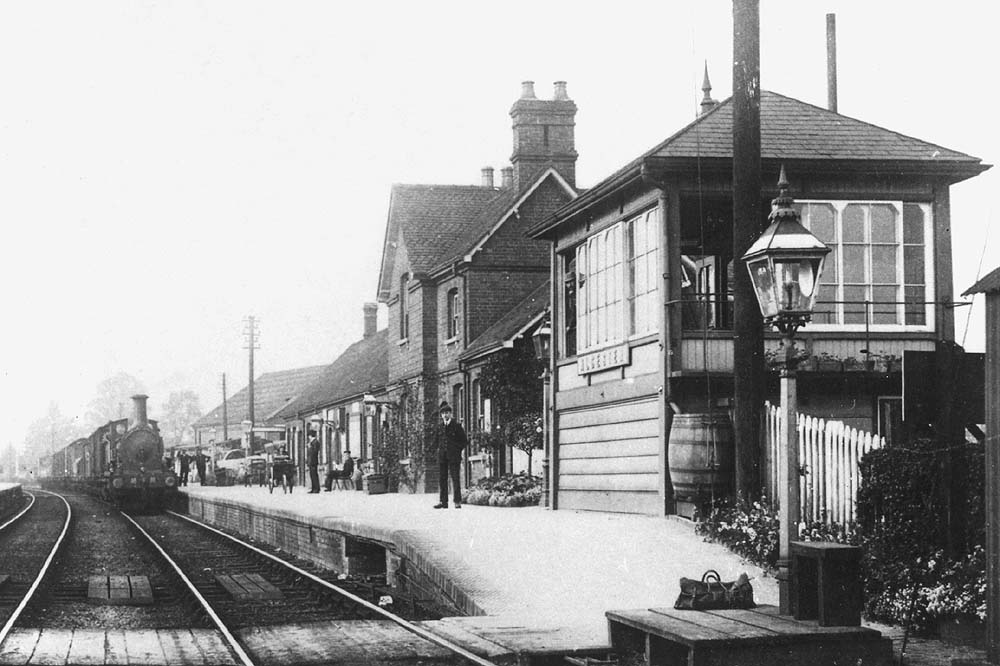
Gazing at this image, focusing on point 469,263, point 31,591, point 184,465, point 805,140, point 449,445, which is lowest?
point 184,465

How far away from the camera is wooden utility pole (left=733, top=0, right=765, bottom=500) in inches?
468

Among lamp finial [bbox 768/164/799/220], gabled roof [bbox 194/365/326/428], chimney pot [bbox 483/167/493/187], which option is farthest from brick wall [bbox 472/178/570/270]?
gabled roof [bbox 194/365/326/428]

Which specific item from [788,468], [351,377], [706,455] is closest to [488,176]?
[351,377]

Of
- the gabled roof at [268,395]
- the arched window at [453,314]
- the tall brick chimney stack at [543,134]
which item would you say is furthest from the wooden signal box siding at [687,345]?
the gabled roof at [268,395]

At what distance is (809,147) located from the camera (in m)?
16.3

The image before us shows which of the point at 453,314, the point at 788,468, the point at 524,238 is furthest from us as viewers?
the point at 453,314

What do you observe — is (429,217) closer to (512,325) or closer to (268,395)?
(512,325)

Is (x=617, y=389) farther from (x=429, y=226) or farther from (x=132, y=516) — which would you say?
(x=132, y=516)

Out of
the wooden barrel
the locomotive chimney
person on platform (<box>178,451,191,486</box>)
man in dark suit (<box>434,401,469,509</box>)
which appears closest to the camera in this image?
the wooden barrel

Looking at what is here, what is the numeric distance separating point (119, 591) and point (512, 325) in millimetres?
13119

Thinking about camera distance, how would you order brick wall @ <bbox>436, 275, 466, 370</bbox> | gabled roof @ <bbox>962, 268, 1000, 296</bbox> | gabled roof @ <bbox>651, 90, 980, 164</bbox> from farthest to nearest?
brick wall @ <bbox>436, 275, 466, 370</bbox>
gabled roof @ <bbox>651, 90, 980, 164</bbox>
gabled roof @ <bbox>962, 268, 1000, 296</bbox>

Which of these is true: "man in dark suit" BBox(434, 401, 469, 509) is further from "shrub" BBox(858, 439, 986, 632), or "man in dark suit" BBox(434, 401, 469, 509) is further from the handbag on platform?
the handbag on platform

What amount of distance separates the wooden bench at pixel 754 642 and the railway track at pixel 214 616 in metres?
1.41

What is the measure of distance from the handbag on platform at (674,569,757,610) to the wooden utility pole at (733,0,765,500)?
14.6 feet
